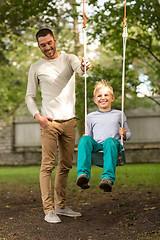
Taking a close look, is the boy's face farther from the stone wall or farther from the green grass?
the stone wall

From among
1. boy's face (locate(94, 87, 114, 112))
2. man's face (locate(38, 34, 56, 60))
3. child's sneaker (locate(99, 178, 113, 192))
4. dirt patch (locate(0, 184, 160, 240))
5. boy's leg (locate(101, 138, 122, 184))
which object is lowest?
dirt patch (locate(0, 184, 160, 240))

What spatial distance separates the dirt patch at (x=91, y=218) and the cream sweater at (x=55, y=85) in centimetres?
130

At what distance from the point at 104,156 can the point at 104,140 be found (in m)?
0.38

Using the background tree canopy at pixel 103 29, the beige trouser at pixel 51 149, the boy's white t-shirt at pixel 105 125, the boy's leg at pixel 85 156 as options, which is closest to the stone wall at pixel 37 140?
the background tree canopy at pixel 103 29

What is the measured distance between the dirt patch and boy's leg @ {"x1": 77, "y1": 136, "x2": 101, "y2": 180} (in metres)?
0.75

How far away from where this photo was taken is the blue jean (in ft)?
11.8

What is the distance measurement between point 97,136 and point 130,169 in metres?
6.78

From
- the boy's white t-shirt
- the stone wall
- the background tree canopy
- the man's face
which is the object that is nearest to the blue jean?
the boy's white t-shirt

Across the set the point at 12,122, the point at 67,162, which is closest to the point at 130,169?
the point at 12,122

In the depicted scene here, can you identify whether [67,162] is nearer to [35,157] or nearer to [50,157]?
[50,157]

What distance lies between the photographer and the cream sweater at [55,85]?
4.18m

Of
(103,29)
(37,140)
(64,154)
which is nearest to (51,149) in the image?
(64,154)

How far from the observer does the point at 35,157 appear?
13.4 metres

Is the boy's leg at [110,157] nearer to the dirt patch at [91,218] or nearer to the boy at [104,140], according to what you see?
the boy at [104,140]
